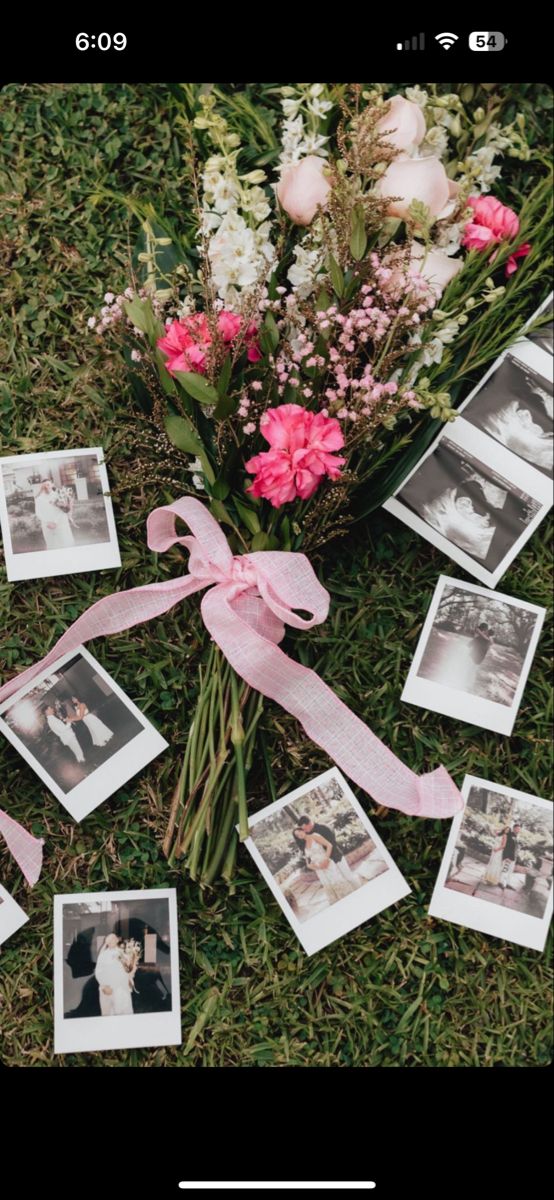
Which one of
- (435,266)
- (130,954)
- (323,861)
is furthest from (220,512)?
(130,954)

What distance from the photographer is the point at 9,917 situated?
1.45 m

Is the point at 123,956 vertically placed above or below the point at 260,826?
below

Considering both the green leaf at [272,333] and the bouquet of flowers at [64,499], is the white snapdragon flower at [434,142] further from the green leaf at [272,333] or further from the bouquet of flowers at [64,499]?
the bouquet of flowers at [64,499]

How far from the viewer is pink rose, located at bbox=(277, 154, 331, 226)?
126cm

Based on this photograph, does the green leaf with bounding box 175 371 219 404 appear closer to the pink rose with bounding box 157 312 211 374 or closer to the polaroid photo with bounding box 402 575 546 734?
the pink rose with bounding box 157 312 211 374

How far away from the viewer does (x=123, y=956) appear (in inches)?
56.3

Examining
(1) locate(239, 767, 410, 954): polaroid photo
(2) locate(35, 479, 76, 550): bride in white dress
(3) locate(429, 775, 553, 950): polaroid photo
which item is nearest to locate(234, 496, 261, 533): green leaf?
(2) locate(35, 479, 76, 550): bride in white dress

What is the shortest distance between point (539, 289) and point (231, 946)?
1319 millimetres

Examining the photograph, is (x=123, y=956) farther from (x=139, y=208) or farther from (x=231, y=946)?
(x=139, y=208)

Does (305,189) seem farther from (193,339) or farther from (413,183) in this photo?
(193,339)

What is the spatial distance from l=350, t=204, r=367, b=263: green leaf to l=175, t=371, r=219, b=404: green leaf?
27 cm

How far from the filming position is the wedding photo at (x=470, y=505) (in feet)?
4.97
